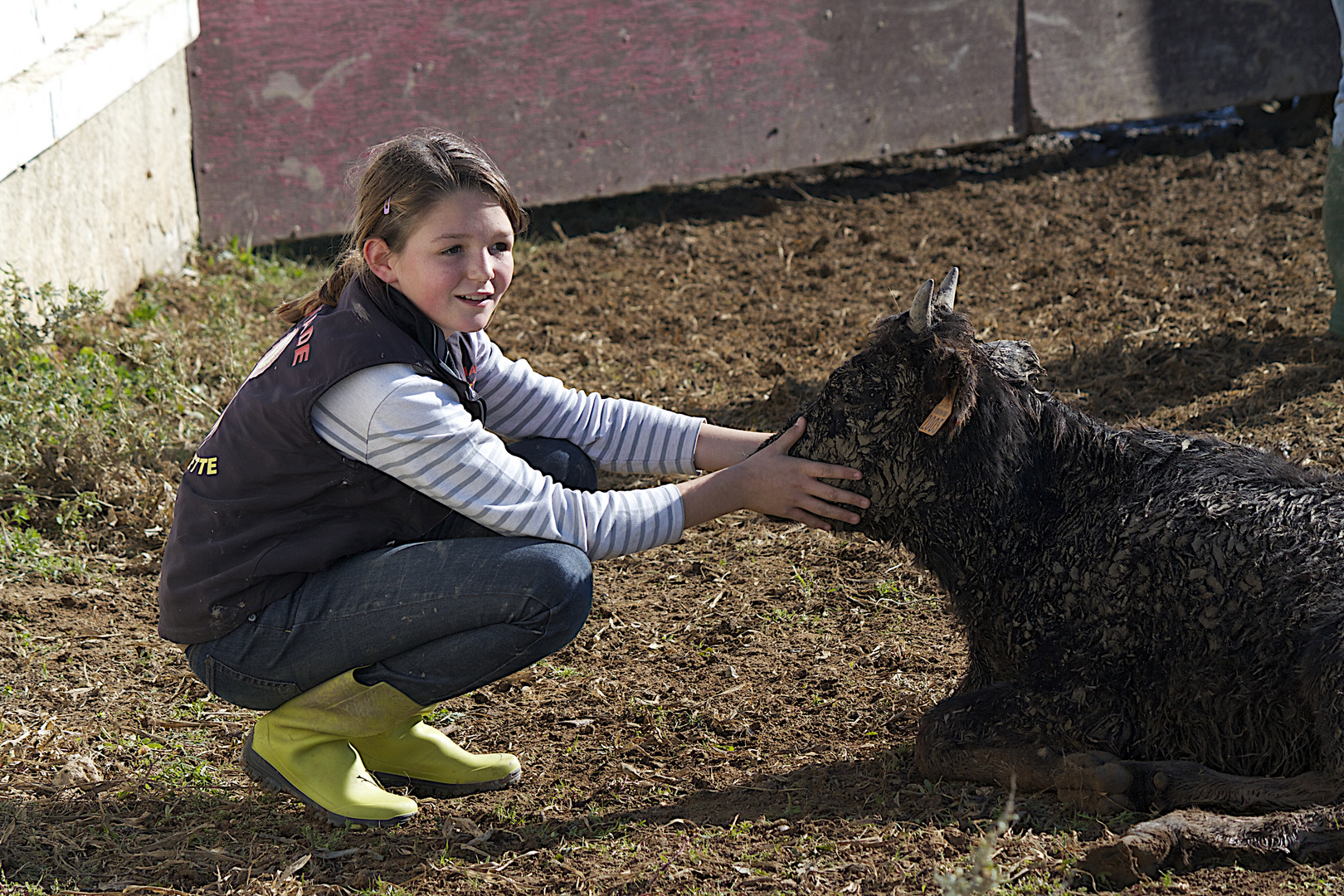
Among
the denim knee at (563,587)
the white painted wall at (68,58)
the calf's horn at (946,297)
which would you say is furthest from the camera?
the white painted wall at (68,58)

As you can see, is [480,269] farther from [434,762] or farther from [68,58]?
[68,58]

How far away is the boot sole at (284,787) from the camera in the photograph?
3373 millimetres

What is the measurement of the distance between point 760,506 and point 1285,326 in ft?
14.1

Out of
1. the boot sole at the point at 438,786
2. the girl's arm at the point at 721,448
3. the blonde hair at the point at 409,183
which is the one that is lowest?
the boot sole at the point at 438,786

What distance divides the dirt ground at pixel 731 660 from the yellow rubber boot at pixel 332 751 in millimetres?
84

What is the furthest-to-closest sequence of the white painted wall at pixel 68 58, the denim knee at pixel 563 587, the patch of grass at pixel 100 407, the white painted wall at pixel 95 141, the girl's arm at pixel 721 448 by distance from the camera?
the white painted wall at pixel 95 141 < the white painted wall at pixel 68 58 < the patch of grass at pixel 100 407 < the girl's arm at pixel 721 448 < the denim knee at pixel 563 587

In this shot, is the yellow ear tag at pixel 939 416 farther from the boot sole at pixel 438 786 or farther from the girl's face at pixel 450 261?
the boot sole at pixel 438 786

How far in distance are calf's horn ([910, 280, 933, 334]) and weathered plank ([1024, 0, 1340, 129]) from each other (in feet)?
24.1

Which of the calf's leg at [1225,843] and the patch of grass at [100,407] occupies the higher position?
the patch of grass at [100,407]

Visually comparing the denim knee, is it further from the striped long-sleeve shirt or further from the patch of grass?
the patch of grass

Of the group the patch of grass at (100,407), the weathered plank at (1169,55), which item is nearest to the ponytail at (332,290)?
the patch of grass at (100,407)

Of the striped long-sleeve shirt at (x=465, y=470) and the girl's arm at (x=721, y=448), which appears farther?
the girl's arm at (x=721, y=448)

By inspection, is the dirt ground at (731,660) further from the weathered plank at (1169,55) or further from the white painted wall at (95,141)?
the white painted wall at (95,141)

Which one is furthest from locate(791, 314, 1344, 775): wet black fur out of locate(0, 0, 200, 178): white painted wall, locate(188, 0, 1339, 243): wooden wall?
locate(188, 0, 1339, 243): wooden wall
